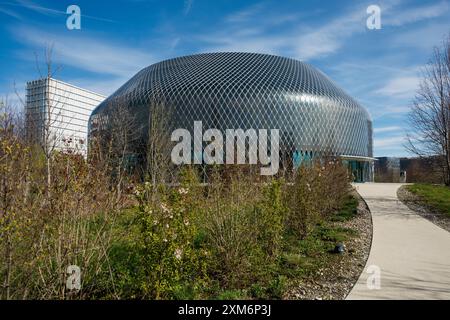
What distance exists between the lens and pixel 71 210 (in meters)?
3.84

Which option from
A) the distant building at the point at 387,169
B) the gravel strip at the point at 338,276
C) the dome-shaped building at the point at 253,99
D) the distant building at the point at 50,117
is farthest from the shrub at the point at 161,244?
the distant building at the point at 387,169

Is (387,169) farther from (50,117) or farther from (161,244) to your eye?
(50,117)

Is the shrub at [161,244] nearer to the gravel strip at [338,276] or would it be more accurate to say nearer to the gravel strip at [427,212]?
the gravel strip at [338,276]

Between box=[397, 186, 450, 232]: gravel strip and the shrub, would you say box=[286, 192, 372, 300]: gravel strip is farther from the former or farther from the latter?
box=[397, 186, 450, 232]: gravel strip

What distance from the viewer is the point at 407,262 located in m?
5.76

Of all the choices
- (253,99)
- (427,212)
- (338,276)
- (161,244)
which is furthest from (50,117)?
(253,99)

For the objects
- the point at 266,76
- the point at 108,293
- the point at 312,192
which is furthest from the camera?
the point at 266,76

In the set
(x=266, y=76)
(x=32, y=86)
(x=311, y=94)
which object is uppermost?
(x=266, y=76)

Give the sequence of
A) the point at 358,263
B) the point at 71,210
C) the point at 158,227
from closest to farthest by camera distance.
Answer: the point at 158,227
the point at 71,210
the point at 358,263

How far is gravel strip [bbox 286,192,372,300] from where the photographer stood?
449 cm

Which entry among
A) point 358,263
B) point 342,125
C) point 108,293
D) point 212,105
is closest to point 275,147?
point 212,105

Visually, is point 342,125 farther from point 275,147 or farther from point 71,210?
point 71,210

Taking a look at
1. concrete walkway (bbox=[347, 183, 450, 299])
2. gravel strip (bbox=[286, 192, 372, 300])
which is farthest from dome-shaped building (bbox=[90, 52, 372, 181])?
gravel strip (bbox=[286, 192, 372, 300])
